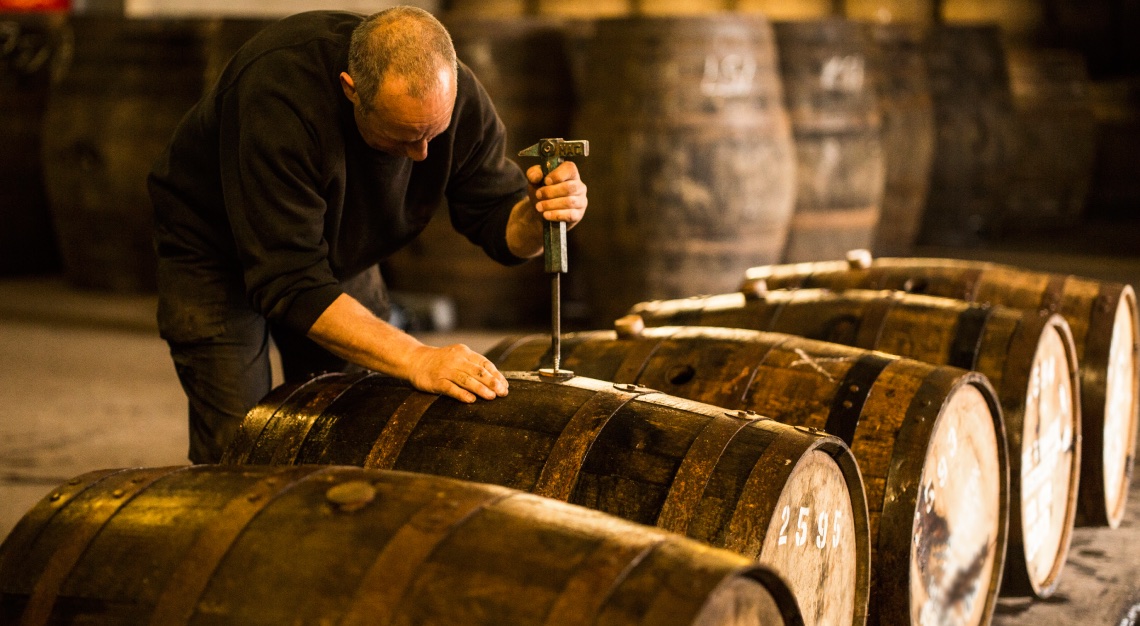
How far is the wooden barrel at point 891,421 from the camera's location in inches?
98.2

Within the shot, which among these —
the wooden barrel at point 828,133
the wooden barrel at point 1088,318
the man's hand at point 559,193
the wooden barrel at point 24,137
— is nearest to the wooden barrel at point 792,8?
the wooden barrel at point 828,133

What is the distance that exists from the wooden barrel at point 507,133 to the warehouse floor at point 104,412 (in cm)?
27

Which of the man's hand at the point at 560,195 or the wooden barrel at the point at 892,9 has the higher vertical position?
the wooden barrel at the point at 892,9

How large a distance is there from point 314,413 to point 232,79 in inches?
28.7

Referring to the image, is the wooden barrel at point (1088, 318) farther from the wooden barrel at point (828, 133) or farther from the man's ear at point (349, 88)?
the wooden barrel at point (828, 133)

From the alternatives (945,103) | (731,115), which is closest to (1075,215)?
(945,103)

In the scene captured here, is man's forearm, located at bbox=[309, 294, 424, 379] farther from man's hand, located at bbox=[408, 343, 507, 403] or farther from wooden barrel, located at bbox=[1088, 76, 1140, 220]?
wooden barrel, located at bbox=[1088, 76, 1140, 220]

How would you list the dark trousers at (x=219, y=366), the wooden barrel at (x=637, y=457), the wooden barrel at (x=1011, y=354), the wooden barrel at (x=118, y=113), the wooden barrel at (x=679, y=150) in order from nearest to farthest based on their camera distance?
1. the wooden barrel at (x=637, y=457)
2. the dark trousers at (x=219, y=366)
3. the wooden barrel at (x=1011, y=354)
4. the wooden barrel at (x=679, y=150)
5. the wooden barrel at (x=118, y=113)

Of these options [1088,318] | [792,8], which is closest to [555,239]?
[1088,318]

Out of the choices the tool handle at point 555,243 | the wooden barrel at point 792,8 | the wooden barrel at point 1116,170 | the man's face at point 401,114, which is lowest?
the wooden barrel at point 1116,170

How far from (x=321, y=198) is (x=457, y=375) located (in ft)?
1.68

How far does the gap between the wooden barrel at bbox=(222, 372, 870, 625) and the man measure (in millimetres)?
95

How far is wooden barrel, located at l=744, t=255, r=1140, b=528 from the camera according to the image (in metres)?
3.67

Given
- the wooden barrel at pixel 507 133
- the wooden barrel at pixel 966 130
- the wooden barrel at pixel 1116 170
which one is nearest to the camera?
the wooden barrel at pixel 507 133
